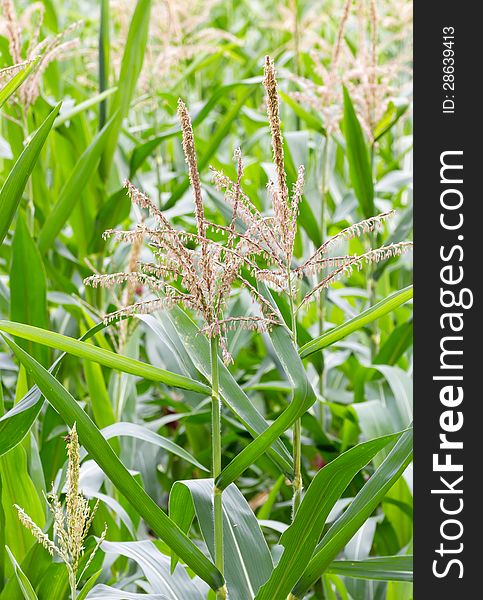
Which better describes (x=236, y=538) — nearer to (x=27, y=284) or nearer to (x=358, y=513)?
(x=358, y=513)

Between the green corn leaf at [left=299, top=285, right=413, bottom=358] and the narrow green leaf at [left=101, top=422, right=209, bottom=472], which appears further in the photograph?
the narrow green leaf at [left=101, top=422, right=209, bottom=472]

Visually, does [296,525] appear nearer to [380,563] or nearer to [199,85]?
[380,563]

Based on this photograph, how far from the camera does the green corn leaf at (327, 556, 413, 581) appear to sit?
94 centimetres

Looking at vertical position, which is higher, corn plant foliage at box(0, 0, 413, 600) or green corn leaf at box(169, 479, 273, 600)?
corn plant foliage at box(0, 0, 413, 600)

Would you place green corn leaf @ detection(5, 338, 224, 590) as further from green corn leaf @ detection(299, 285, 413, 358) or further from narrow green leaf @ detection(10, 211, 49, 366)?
narrow green leaf @ detection(10, 211, 49, 366)

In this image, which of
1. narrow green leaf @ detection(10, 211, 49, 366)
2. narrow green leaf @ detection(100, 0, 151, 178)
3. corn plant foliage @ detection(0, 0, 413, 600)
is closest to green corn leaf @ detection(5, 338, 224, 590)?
corn plant foliage @ detection(0, 0, 413, 600)

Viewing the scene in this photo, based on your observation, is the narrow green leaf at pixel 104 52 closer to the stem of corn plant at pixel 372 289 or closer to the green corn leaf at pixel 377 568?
the stem of corn plant at pixel 372 289

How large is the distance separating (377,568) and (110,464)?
0.31 metres

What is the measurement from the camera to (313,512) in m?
0.86

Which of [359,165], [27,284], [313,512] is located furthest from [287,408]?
[359,165]

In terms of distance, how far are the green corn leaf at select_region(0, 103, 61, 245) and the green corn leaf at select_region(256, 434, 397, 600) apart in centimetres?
44

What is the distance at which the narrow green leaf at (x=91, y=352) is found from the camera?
84cm

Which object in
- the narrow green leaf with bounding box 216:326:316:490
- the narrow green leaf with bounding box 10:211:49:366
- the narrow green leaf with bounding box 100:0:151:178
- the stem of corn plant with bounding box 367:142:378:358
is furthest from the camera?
the stem of corn plant with bounding box 367:142:378:358

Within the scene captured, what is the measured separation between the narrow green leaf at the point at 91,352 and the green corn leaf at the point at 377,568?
24 centimetres
